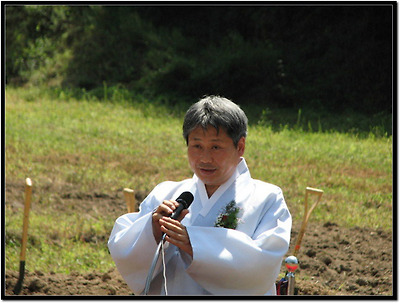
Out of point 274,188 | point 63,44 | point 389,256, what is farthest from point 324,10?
point 274,188

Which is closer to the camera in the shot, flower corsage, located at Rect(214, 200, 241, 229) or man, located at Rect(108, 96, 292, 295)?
man, located at Rect(108, 96, 292, 295)

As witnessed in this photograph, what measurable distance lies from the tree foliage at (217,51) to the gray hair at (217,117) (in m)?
10.2

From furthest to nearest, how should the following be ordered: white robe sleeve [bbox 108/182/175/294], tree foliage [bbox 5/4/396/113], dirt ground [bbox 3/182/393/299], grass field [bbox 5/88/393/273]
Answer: tree foliage [bbox 5/4/396/113] < grass field [bbox 5/88/393/273] < dirt ground [bbox 3/182/393/299] < white robe sleeve [bbox 108/182/175/294]

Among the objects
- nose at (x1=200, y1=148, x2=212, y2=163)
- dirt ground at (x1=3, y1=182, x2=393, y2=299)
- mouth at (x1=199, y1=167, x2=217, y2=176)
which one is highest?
nose at (x1=200, y1=148, x2=212, y2=163)

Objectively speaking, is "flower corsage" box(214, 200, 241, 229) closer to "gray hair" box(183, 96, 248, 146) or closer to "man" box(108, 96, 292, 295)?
"man" box(108, 96, 292, 295)

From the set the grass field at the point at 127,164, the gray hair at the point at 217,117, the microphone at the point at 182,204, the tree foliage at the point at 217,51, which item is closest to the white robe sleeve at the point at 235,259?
the microphone at the point at 182,204

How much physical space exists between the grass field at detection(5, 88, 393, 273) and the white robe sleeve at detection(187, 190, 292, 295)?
322 cm

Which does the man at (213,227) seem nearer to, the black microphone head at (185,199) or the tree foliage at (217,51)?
the black microphone head at (185,199)

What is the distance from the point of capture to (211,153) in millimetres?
2688

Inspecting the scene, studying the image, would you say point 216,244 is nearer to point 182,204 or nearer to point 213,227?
point 213,227

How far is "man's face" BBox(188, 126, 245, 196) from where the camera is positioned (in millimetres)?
2676

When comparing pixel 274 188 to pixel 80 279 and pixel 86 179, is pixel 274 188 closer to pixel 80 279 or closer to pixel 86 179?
pixel 80 279

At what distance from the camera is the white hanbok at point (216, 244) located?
2562mm

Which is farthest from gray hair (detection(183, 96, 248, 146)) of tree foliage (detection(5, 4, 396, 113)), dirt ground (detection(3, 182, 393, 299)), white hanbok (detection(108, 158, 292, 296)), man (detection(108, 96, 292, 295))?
tree foliage (detection(5, 4, 396, 113))
